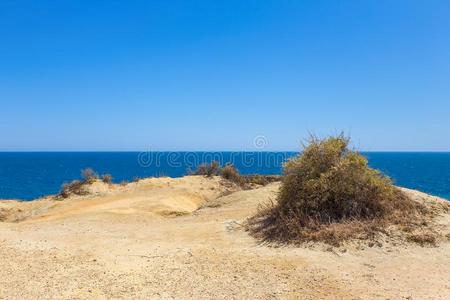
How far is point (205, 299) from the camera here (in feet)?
23.4

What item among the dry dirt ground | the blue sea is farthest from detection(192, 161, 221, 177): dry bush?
the dry dirt ground

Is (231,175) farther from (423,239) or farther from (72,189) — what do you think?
(423,239)

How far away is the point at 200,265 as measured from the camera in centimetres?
873

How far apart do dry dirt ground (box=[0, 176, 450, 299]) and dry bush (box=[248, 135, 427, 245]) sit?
65cm

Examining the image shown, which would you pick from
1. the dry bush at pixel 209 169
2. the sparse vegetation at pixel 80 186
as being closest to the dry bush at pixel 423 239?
the dry bush at pixel 209 169

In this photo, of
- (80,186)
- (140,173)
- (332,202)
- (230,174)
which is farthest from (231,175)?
(140,173)

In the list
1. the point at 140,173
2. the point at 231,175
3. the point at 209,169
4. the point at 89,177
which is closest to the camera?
the point at 89,177

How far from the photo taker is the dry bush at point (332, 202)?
10172 mm

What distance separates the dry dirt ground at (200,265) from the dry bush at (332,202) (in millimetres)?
647

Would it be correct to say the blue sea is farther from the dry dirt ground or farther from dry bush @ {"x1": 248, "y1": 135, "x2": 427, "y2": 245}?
the dry dirt ground

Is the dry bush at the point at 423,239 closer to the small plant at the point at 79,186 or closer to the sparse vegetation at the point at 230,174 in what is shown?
the sparse vegetation at the point at 230,174

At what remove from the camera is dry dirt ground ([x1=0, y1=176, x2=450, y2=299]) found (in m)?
7.39

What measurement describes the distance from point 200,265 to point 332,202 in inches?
167

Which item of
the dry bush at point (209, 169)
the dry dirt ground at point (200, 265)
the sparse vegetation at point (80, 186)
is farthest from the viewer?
the dry bush at point (209, 169)
